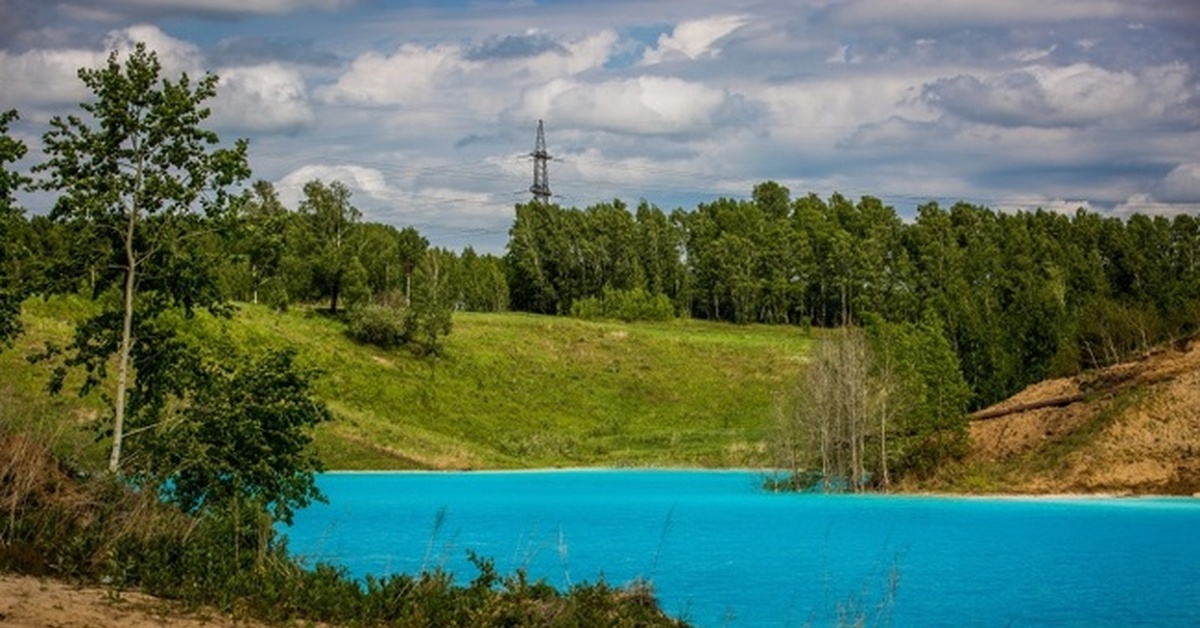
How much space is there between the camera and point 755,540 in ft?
127

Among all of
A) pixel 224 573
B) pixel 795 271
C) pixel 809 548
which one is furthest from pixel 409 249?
pixel 224 573

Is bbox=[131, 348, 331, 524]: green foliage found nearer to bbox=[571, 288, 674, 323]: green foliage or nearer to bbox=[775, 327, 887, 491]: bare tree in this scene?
bbox=[775, 327, 887, 491]: bare tree

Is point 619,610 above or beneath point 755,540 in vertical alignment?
above

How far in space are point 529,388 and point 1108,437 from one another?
53.3 metres

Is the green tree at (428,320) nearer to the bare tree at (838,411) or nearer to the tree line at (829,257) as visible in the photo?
the tree line at (829,257)

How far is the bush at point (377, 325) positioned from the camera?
10131cm

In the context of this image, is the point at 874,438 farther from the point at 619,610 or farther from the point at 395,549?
the point at 619,610

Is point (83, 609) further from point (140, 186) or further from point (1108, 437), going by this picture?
point (1108, 437)

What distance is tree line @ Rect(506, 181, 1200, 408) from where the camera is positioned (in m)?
128

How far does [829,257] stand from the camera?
453ft

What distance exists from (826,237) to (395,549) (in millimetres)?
114874

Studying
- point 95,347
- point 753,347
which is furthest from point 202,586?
point 753,347

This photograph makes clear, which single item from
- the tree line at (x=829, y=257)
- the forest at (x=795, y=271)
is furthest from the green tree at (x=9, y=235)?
the tree line at (x=829, y=257)

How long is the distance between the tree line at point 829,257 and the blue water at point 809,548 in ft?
225
